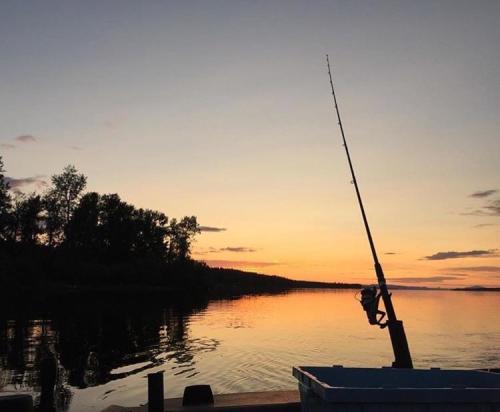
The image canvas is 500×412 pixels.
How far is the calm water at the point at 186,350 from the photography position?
26280 mm

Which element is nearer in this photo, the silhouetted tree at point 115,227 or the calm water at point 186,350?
the calm water at point 186,350

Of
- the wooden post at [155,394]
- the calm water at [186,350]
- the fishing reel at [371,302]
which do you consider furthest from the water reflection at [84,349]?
the fishing reel at [371,302]

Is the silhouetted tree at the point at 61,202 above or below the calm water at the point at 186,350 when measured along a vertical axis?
above

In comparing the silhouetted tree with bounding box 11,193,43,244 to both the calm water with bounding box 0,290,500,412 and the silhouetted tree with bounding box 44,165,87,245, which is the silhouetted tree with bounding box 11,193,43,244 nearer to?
the silhouetted tree with bounding box 44,165,87,245

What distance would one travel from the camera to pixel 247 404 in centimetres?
1305

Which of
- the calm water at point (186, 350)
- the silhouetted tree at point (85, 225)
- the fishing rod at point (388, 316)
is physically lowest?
the calm water at point (186, 350)

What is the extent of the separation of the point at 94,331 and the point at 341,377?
43.4 meters

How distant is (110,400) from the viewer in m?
22.4

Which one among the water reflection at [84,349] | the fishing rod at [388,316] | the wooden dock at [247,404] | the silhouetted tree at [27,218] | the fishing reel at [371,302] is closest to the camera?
the fishing rod at [388,316]

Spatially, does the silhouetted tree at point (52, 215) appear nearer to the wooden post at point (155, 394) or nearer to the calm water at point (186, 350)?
the calm water at point (186, 350)

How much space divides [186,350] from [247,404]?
2774 centimetres

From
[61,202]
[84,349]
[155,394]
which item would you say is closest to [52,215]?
[61,202]

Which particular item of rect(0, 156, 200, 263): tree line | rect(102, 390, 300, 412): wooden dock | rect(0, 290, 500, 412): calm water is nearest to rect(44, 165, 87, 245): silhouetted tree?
rect(0, 156, 200, 263): tree line

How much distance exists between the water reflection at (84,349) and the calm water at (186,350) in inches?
2.6
